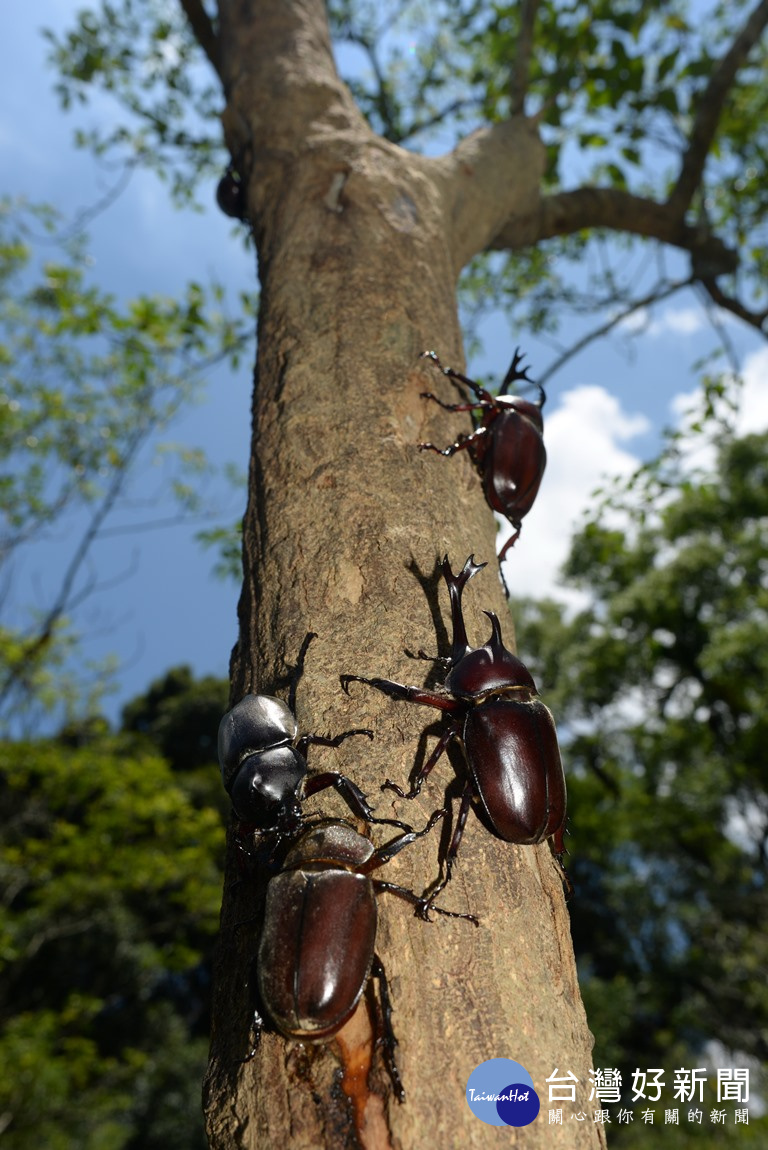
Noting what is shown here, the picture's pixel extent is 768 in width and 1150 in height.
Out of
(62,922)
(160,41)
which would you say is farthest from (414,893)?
(62,922)

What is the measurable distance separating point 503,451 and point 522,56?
93.2 inches

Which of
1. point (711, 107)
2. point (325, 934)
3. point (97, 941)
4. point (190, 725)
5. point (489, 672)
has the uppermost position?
point (190, 725)

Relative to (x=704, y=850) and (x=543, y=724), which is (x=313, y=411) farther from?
(x=704, y=850)

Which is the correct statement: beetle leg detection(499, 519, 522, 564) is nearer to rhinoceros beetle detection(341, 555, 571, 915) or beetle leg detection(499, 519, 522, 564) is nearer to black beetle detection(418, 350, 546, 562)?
black beetle detection(418, 350, 546, 562)

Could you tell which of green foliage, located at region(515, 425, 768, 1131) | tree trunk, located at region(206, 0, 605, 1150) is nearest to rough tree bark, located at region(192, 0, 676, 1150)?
tree trunk, located at region(206, 0, 605, 1150)

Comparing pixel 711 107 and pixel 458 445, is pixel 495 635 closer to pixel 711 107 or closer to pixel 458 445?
pixel 458 445

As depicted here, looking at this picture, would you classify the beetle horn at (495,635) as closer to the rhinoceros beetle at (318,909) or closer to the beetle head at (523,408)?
the rhinoceros beetle at (318,909)

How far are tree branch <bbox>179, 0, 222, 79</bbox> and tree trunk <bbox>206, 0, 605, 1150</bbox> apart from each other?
5.11 ft

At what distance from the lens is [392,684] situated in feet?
3.51

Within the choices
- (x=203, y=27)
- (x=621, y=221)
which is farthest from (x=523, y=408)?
(x=203, y=27)

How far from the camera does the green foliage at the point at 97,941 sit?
8.05 meters

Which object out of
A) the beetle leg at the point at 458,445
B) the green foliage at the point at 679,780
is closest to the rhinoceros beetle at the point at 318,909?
the beetle leg at the point at 458,445

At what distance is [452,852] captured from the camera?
3.08 ft

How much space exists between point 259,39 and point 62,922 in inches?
387
